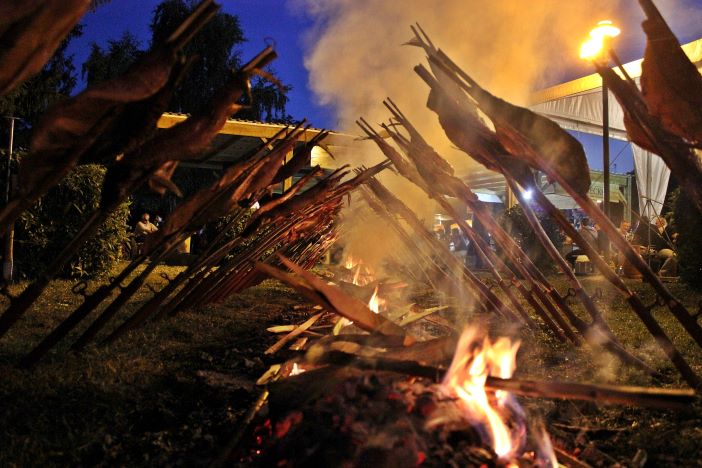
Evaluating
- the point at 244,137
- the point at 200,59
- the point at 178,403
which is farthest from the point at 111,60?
the point at 178,403

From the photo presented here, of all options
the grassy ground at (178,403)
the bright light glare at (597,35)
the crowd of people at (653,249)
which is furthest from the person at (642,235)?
the grassy ground at (178,403)

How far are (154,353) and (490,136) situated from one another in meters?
2.88

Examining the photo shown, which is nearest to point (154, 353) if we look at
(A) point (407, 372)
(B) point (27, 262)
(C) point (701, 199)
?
(A) point (407, 372)

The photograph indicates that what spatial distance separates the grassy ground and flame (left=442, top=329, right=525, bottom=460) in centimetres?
47

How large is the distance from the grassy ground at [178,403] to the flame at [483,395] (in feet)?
1.55

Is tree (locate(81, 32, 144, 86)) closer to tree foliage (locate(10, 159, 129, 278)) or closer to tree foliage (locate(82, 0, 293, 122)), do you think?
tree foliage (locate(82, 0, 293, 122))

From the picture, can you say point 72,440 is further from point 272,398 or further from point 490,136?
point 490,136

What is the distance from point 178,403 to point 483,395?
1710 millimetres

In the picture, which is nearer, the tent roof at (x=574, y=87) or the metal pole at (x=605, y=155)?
the metal pole at (x=605, y=155)

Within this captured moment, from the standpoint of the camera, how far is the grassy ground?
88.5 inches

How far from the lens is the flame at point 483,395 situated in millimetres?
2096

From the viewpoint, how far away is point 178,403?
2840mm

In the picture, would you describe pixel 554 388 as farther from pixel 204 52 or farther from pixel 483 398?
pixel 204 52

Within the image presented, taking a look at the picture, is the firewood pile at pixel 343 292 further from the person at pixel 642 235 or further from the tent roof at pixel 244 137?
the person at pixel 642 235
